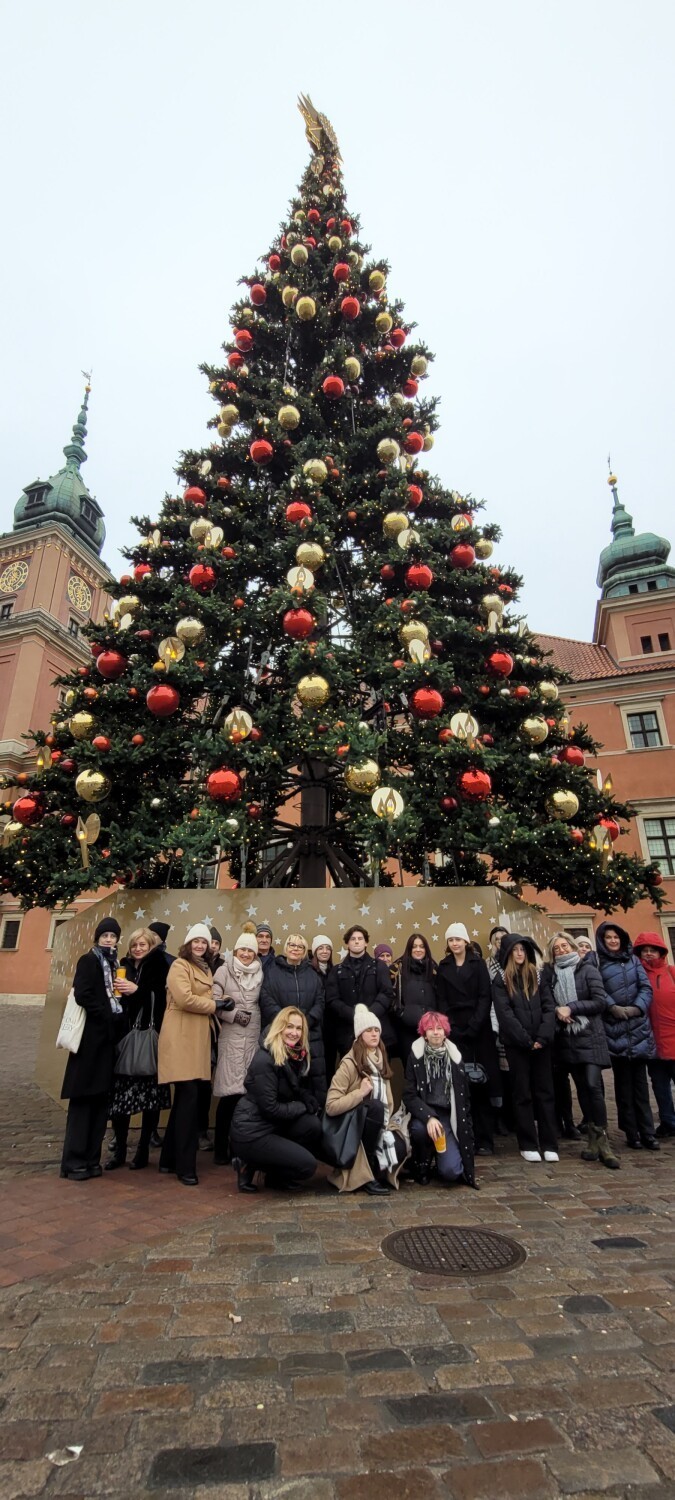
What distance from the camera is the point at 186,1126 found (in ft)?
16.7

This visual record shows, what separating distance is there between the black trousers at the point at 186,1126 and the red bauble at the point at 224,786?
261cm

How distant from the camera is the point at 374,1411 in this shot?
2.22 m

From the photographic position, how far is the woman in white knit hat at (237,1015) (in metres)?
5.20

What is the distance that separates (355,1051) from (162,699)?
13.1 feet

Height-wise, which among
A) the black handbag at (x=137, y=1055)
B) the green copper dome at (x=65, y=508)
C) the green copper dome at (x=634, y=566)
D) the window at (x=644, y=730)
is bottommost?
the black handbag at (x=137, y=1055)

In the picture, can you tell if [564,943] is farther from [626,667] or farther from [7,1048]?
[626,667]

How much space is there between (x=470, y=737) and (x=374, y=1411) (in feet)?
18.2

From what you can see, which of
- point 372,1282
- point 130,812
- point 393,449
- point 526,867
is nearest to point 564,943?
point 526,867

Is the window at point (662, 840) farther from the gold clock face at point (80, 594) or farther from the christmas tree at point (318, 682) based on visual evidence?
the gold clock face at point (80, 594)

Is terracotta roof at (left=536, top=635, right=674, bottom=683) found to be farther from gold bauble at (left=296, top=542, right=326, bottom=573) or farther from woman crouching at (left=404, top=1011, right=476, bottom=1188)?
woman crouching at (left=404, top=1011, right=476, bottom=1188)

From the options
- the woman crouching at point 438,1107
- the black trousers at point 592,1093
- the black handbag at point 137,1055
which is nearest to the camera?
the woman crouching at point 438,1107

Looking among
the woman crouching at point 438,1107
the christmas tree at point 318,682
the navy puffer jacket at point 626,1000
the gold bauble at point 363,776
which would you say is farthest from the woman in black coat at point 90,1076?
the navy puffer jacket at point 626,1000

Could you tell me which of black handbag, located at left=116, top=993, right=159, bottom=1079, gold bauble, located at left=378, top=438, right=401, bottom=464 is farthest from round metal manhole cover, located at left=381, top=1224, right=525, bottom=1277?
gold bauble, located at left=378, top=438, right=401, bottom=464

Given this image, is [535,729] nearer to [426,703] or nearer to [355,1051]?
[426,703]
